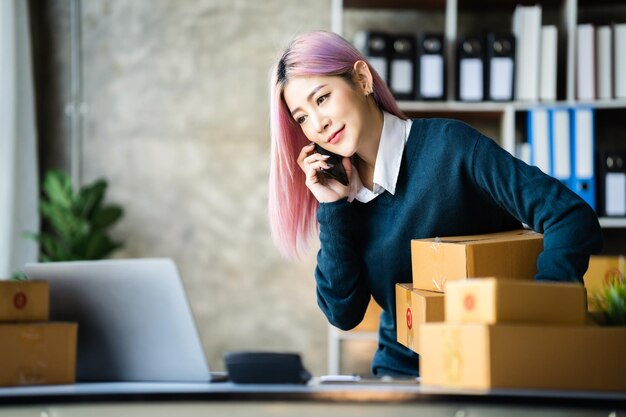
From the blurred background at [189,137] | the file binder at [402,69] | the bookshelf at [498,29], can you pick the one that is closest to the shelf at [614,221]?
the bookshelf at [498,29]

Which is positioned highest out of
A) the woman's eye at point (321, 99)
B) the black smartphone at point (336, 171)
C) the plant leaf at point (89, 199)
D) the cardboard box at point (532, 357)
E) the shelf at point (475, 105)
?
the shelf at point (475, 105)

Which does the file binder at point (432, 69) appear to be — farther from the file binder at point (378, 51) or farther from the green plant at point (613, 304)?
the green plant at point (613, 304)

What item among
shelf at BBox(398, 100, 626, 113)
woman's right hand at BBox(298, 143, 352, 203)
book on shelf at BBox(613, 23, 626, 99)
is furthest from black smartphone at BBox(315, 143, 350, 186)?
book on shelf at BBox(613, 23, 626, 99)

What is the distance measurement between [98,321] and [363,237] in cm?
69

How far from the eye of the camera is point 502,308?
4.58 feet

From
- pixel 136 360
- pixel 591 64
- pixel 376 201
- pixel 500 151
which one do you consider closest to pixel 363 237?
pixel 376 201

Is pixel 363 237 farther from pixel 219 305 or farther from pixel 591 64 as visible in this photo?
pixel 219 305

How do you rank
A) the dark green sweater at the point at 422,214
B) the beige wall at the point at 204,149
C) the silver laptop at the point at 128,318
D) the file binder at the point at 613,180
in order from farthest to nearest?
the beige wall at the point at 204,149
the file binder at the point at 613,180
the dark green sweater at the point at 422,214
the silver laptop at the point at 128,318

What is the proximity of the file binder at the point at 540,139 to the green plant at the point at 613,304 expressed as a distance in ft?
6.65

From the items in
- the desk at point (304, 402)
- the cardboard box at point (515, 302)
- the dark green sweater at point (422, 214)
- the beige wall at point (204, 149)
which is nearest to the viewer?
the desk at point (304, 402)

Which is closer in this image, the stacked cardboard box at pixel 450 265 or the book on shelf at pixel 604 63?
the stacked cardboard box at pixel 450 265

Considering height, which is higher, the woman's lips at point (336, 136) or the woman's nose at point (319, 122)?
the woman's nose at point (319, 122)

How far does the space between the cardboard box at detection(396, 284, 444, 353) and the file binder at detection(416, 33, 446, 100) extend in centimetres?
173

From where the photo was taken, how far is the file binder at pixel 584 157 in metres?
3.44
